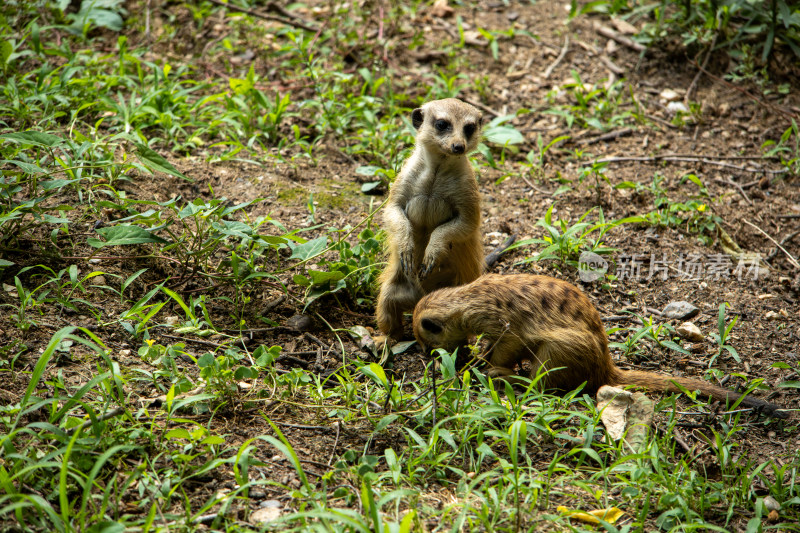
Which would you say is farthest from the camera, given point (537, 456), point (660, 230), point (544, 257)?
point (660, 230)

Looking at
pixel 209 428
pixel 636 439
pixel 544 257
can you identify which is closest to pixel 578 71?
pixel 544 257

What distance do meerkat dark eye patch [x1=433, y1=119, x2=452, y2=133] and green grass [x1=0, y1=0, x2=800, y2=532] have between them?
736 millimetres

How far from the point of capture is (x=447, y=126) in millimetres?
4949

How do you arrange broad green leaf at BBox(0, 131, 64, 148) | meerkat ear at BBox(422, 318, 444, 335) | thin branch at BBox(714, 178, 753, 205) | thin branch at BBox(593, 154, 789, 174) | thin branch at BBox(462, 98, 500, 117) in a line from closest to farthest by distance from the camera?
meerkat ear at BBox(422, 318, 444, 335)
broad green leaf at BBox(0, 131, 64, 148)
thin branch at BBox(714, 178, 753, 205)
thin branch at BBox(593, 154, 789, 174)
thin branch at BBox(462, 98, 500, 117)

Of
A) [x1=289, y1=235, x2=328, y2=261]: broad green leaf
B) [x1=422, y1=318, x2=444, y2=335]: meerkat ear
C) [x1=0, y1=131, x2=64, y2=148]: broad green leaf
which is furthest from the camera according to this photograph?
[x1=289, y1=235, x2=328, y2=261]: broad green leaf

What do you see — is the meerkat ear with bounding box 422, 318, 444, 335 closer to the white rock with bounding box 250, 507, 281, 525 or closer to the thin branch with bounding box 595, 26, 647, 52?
the white rock with bounding box 250, 507, 281, 525

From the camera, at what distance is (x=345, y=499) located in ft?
10.1

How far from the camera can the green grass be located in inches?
120

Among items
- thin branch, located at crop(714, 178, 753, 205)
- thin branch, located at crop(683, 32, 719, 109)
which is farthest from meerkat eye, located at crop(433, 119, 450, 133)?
thin branch, located at crop(683, 32, 719, 109)

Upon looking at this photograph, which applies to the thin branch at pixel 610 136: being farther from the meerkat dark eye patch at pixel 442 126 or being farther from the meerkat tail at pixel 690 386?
the meerkat tail at pixel 690 386

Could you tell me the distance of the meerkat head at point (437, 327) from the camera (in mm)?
4410

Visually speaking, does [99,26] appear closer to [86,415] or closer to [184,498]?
[86,415]

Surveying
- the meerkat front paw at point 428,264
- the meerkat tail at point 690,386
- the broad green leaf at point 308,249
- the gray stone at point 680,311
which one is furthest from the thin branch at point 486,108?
the meerkat tail at point 690,386

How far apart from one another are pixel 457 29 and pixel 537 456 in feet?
20.0
